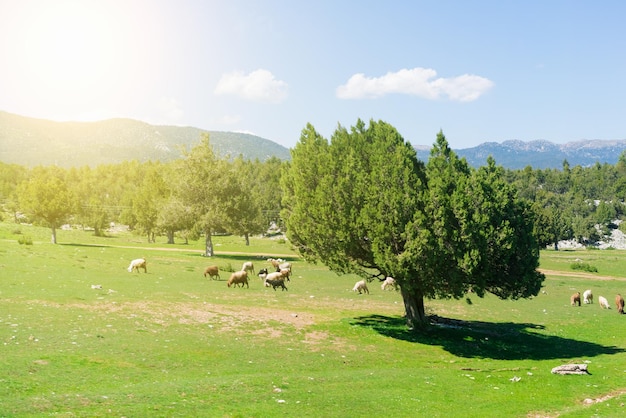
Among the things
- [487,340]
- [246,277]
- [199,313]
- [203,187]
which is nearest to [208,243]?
[203,187]

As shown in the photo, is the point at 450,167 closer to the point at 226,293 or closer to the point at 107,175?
the point at 226,293

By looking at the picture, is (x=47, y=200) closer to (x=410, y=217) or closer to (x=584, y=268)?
(x=410, y=217)

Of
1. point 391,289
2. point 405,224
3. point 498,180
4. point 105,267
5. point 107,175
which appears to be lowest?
point 391,289

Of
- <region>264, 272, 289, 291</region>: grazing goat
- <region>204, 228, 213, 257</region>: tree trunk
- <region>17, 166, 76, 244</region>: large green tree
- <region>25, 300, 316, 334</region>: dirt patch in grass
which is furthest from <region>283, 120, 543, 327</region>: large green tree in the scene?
<region>17, 166, 76, 244</region>: large green tree

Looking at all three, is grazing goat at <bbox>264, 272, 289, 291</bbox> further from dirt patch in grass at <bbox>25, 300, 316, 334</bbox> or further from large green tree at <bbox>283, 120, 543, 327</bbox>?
large green tree at <bbox>283, 120, 543, 327</bbox>

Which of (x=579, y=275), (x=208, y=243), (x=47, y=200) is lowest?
(x=579, y=275)

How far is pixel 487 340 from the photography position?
33219 mm

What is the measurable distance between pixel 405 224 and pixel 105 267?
124ft

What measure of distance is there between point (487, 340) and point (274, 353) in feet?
53.7

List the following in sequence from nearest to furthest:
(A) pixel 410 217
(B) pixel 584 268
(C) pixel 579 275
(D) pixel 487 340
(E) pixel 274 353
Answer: (E) pixel 274 353
(A) pixel 410 217
(D) pixel 487 340
(C) pixel 579 275
(B) pixel 584 268

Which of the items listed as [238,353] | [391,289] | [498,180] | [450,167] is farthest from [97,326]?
[391,289]

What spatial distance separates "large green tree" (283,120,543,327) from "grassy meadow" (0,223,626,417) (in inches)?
180

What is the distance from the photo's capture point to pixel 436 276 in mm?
29422

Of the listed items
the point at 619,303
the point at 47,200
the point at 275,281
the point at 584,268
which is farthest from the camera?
the point at 584,268
